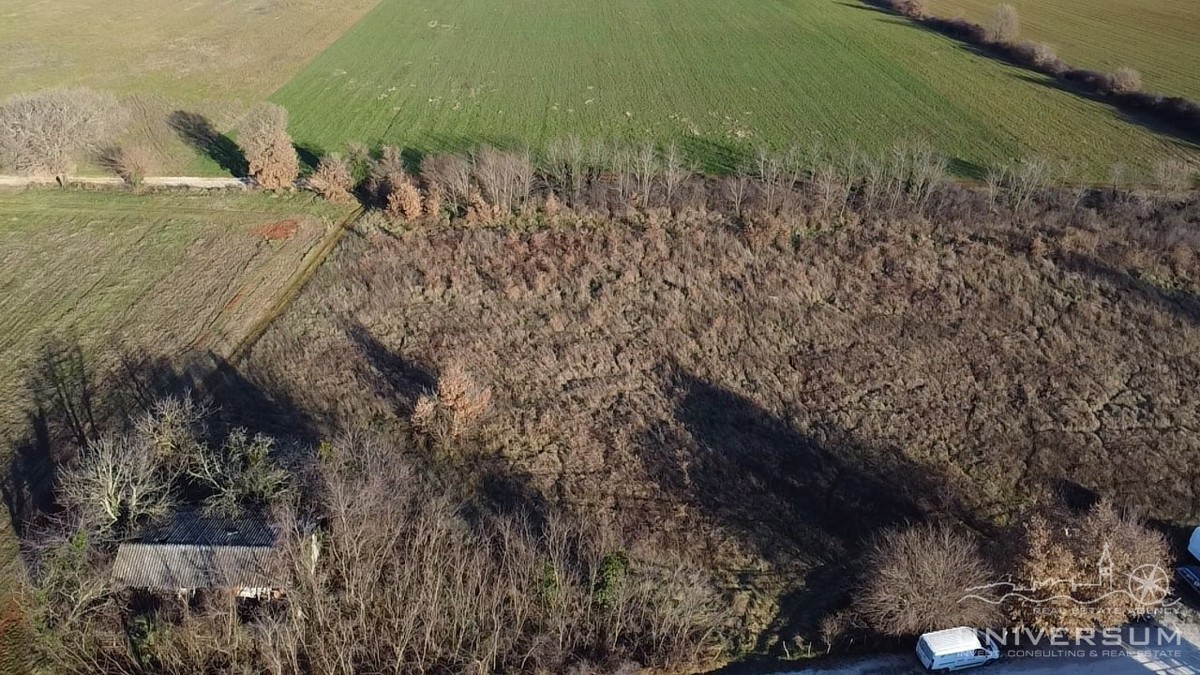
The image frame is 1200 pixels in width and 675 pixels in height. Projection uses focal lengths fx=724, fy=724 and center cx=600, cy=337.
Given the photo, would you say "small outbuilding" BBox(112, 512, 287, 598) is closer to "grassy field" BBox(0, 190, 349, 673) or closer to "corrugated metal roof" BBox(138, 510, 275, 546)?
"corrugated metal roof" BBox(138, 510, 275, 546)

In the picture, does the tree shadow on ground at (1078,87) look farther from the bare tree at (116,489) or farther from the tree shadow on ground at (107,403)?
the bare tree at (116,489)

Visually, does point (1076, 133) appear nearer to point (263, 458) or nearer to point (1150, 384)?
point (1150, 384)

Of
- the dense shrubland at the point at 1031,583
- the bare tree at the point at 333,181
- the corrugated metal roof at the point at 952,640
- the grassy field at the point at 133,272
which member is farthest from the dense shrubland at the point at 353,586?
the bare tree at the point at 333,181

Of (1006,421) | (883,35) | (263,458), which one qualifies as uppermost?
(883,35)

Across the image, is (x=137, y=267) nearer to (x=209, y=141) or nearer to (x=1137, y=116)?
(x=209, y=141)

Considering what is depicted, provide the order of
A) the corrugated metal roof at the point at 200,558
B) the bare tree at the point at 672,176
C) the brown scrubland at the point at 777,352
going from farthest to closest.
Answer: the bare tree at the point at 672,176 → the brown scrubland at the point at 777,352 → the corrugated metal roof at the point at 200,558

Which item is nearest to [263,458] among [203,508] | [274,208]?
[203,508]

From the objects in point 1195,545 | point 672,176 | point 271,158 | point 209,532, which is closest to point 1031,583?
point 1195,545
